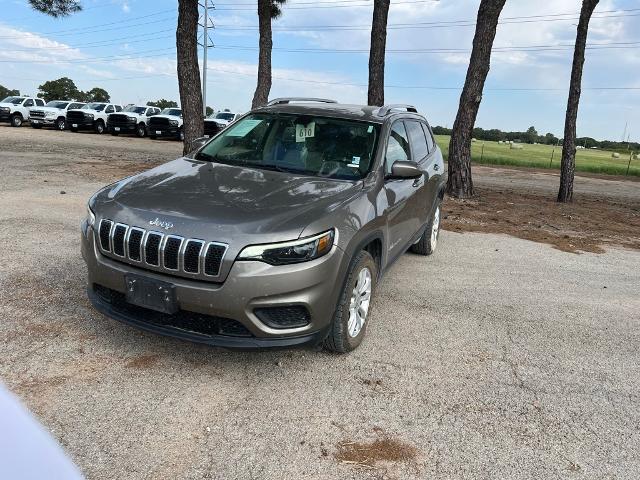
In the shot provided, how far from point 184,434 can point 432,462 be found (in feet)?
4.34

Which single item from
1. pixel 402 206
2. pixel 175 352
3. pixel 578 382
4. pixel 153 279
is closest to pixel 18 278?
pixel 175 352

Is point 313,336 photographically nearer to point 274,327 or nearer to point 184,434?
point 274,327

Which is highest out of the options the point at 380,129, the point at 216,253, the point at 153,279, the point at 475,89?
the point at 475,89

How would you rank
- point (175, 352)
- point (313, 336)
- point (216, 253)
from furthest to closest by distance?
point (175, 352), point (313, 336), point (216, 253)

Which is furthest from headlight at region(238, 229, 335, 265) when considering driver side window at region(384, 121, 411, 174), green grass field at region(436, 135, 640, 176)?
green grass field at region(436, 135, 640, 176)

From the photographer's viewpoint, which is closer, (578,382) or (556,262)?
(578,382)

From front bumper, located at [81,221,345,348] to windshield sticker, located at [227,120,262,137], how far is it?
1.95 m

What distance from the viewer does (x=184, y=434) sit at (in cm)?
279

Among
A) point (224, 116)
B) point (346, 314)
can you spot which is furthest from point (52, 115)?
point (346, 314)

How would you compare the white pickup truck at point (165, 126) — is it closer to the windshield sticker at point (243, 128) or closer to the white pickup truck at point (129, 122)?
the white pickup truck at point (129, 122)

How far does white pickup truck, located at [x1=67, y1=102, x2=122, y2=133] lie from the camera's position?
29953mm

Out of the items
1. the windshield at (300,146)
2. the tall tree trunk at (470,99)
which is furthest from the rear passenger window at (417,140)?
the tall tree trunk at (470,99)

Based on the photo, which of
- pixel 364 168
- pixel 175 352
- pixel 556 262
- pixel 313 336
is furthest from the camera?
pixel 556 262

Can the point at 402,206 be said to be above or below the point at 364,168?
below
